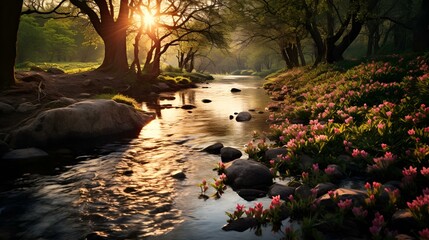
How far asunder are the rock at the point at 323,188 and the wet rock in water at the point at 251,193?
0.93 m

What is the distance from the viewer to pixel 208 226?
4.94 meters

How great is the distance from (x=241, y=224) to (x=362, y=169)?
114 inches

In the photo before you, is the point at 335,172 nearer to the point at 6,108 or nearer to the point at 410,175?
the point at 410,175

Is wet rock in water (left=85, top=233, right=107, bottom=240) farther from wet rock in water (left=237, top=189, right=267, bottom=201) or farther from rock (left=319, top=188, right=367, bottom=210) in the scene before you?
rock (left=319, top=188, right=367, bottom=210)

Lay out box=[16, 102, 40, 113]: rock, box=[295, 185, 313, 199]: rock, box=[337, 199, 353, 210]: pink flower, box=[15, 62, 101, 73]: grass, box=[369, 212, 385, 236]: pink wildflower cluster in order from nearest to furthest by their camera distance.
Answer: box=[369, 212, 385, 236]: pink wildflower cluster → box=[337, 199, 353, 210]: pink flower → box=[295, 185, 313, 199]: rock → box=[16, 102, 40, 113]: rock → box=[15, 62, 101, 73]: grass

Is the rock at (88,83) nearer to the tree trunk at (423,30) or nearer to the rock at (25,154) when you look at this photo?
the rock at (25,154)

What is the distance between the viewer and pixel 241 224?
481 cm

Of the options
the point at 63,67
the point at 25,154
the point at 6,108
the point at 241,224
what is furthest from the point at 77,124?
the point at 63,67

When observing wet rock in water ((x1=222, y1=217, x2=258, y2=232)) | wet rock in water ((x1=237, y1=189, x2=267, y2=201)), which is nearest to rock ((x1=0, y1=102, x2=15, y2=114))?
wet rock in water ((x1=237, y1=189, x2=267, y2=201))

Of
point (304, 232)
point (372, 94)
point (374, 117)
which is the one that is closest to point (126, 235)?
point (304, 232)

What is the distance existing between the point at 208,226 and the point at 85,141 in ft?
22.4

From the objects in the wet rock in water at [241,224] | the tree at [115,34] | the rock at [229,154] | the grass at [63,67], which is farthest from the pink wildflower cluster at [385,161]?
the grass at [63,67]

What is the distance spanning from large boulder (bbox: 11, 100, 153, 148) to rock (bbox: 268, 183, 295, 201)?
700 cm

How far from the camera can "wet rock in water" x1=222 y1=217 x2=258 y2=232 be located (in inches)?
188
